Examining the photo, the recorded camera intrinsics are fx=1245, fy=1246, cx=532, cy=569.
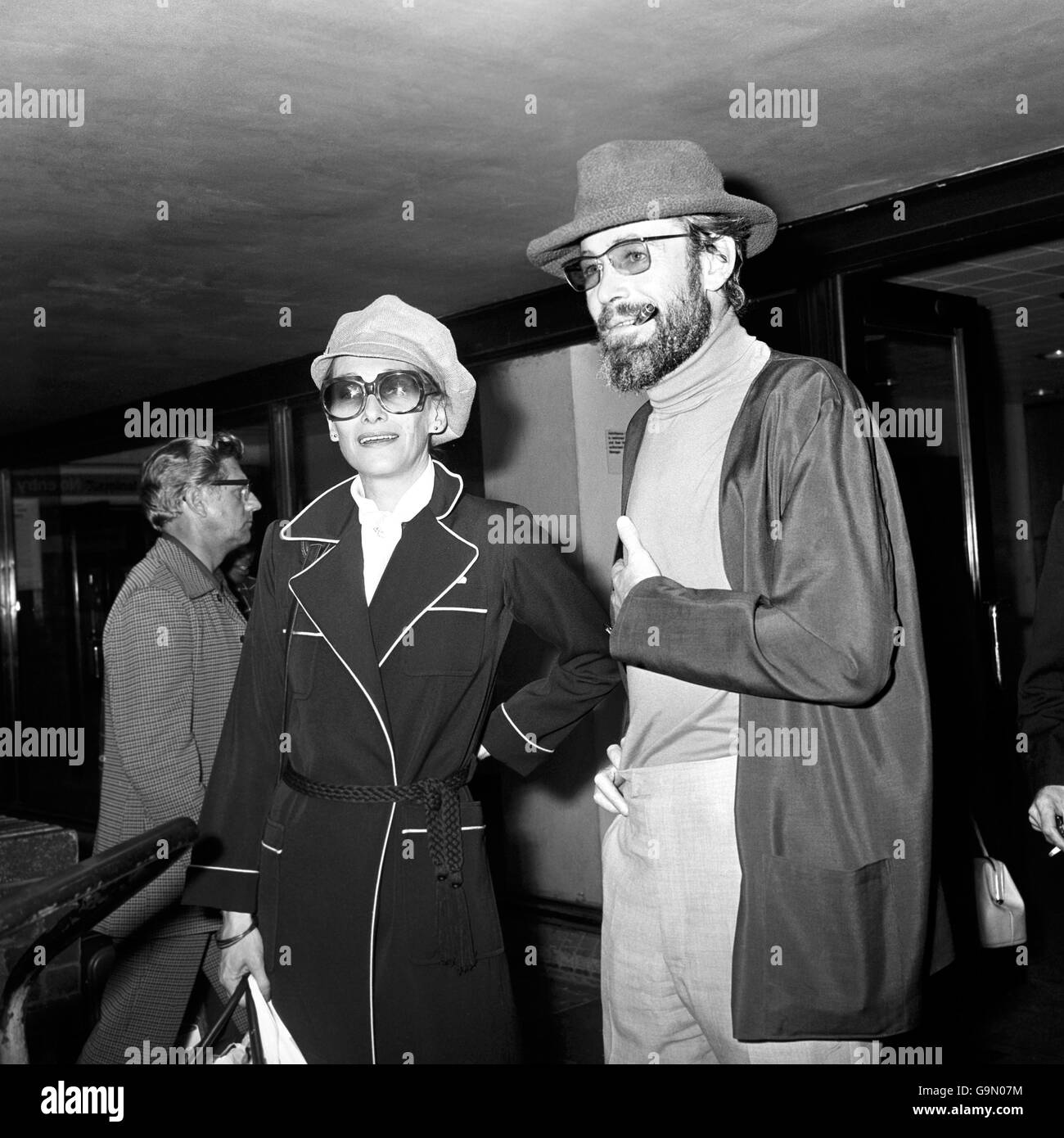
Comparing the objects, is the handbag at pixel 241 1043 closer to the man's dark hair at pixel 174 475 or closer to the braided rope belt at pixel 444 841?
the braided rope belt at pixel 444 841

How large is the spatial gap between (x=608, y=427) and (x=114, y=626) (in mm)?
2717

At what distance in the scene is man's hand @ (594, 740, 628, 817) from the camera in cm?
174

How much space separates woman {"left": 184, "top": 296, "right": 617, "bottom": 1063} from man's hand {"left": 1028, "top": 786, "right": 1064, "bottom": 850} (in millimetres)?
965

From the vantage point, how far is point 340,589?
2074 millimetres

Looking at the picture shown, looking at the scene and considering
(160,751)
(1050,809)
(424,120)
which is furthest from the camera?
(424,120)

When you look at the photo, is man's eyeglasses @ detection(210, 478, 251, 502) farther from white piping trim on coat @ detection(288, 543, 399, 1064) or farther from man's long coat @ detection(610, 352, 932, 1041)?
man's long coat @ detection(610, 352, 932, 1041)

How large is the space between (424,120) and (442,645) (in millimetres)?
1735

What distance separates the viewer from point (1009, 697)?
16.1 ft

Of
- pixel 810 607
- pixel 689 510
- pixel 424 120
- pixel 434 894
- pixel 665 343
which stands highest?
pixel 424 120

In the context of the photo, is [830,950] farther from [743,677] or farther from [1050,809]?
[1050,809]

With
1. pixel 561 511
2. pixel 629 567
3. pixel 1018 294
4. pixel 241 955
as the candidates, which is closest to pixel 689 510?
pixel 629 567

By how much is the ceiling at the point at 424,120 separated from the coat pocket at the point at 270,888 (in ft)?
5.42

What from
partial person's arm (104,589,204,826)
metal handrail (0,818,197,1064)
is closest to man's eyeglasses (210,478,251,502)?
partial person's arm (104,589,204,826)
